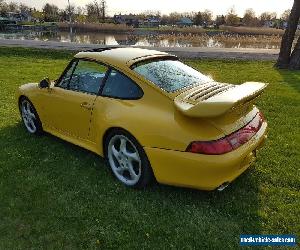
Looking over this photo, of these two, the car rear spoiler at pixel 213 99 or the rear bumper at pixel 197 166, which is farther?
the rear bumper at pixel 197 166

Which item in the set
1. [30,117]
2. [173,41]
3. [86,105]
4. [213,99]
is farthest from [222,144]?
[173,41]

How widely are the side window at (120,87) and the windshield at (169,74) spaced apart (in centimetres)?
18

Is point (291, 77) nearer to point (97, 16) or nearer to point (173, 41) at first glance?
point (173, 41)

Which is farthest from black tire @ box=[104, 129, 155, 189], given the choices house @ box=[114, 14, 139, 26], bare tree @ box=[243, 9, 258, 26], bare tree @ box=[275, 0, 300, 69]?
bare tree @ box=[243, 9, 258, 26]

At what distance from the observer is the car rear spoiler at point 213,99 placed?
3.13m

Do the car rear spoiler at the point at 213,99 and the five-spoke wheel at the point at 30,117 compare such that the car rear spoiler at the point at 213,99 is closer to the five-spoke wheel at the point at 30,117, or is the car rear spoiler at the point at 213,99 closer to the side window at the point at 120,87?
the side window at the point at 120,87

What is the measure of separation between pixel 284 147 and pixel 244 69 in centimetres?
856

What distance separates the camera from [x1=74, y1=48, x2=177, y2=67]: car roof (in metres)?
4.11

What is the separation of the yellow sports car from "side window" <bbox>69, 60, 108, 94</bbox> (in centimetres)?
1

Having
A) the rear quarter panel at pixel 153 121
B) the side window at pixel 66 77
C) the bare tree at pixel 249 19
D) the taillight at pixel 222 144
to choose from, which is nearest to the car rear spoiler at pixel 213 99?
the rear quarter panel at pixel 153 121

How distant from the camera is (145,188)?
395cm

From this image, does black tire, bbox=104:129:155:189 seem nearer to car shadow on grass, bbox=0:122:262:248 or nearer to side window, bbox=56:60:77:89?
car shadow on grass, bbox=0:122:262:248

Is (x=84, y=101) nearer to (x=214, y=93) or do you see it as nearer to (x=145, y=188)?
(x=145, y=188)

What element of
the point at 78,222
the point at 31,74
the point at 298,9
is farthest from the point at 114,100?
the point at 298,9
